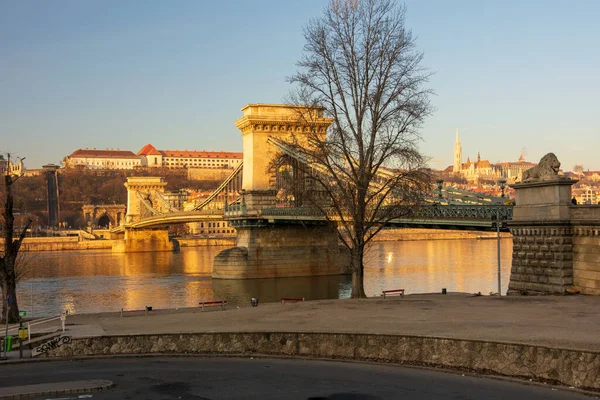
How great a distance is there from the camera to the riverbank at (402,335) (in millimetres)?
16000

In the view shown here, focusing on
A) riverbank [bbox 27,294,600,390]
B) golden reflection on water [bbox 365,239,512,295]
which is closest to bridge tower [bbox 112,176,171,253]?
golden reflection on water [bbox 365,239,512,295]

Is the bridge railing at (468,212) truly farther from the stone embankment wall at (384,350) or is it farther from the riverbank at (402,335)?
the stone embankment wall at (384,350)

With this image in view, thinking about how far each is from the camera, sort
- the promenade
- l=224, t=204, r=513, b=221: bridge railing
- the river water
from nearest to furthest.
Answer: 1. the promenade
2. l=224, t=204, r=513, b=221: bridge railing
3. the river water

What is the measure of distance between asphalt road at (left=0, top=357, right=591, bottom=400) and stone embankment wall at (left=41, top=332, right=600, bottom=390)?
1.22 feet

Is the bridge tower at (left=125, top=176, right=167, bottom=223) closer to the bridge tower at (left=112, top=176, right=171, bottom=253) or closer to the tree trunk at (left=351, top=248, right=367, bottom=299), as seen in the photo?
the bridge tower at (left=112, top=176, right=171, bottom=253)

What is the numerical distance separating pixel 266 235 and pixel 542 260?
35.5m

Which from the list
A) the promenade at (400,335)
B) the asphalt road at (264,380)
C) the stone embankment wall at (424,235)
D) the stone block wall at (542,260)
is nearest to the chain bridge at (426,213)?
the stone block wall at (542,260)

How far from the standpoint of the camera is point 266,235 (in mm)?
60750

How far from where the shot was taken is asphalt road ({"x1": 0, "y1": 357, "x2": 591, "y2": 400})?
15.1m

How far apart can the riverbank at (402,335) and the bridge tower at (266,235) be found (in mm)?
33794

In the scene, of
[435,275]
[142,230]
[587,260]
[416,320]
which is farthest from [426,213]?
[142,230]

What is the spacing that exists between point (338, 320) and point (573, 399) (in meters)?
8.42

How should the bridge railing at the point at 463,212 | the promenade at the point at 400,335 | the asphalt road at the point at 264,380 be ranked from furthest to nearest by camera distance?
the bridge railing at the point at 463,212 → the promenade at the point at 400,335 → the asphalt road at the point at 264,380

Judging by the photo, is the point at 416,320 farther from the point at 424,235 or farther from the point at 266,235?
the point at 424,235
